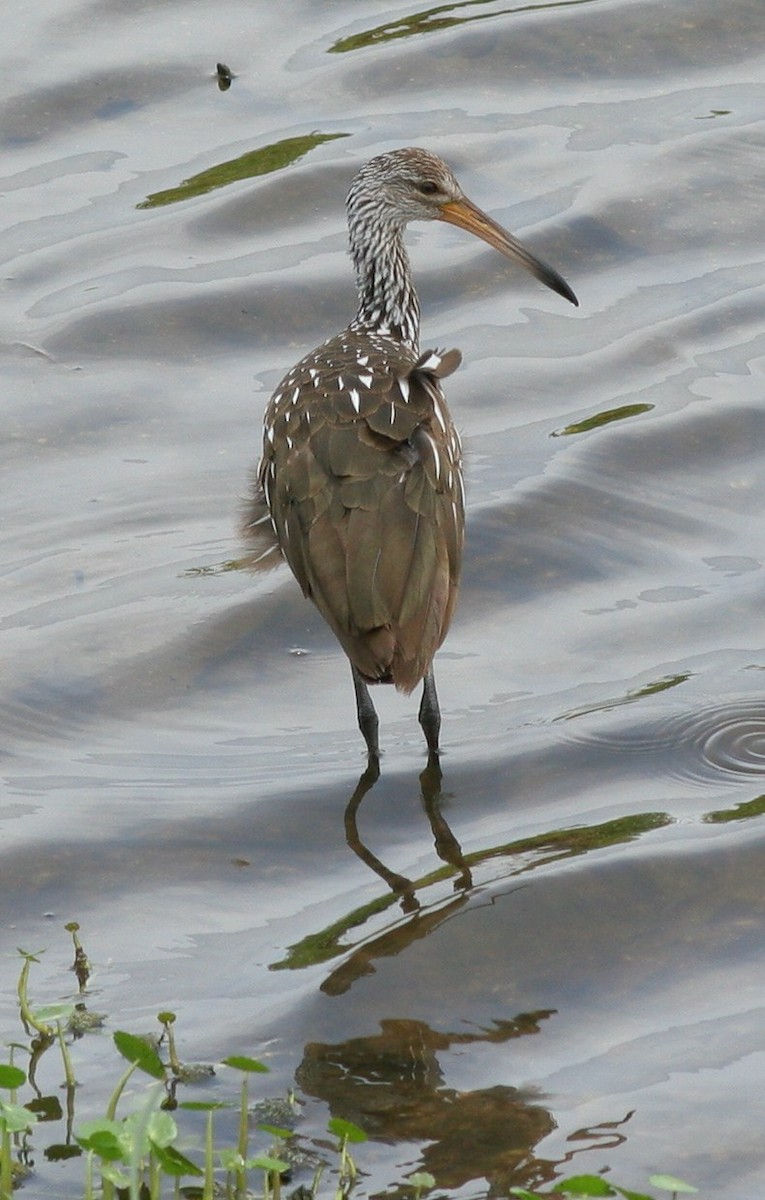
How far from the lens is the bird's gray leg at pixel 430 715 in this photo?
663cm

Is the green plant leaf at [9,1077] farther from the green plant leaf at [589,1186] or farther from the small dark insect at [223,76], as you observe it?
the small dark insect at [223,76]

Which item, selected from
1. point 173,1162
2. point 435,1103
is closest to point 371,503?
point 435,1103

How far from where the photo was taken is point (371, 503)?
6.31 meters

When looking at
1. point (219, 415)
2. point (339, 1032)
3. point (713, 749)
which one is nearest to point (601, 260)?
point (219, 415)

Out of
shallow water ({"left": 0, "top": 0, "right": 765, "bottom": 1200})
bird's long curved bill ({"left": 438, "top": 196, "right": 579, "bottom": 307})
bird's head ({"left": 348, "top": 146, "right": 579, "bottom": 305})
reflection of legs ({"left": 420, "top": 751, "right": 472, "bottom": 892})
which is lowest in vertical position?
reflection of legs ({"left": 420, "top": 751, "right": 472, "bottom": 892})

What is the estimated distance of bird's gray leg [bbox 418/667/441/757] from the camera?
6633 millimetres

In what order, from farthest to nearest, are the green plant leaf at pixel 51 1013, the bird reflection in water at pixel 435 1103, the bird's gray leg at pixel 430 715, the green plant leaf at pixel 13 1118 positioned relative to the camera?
the bird's gray leg at pixel 430 715, the bird reflection in water at pixel 435 1103, the green plant leaf at pixel 51 1013, the green plant leaf at pixel 13 1118

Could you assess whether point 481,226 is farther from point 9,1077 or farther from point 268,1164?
point 268,1164

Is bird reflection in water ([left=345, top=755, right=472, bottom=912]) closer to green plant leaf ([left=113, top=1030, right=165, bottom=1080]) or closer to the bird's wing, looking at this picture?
the bird's wing

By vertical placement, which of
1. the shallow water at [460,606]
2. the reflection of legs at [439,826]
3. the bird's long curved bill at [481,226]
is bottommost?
the reflection of legs at [439,826]

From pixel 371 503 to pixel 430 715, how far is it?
2.57 ft

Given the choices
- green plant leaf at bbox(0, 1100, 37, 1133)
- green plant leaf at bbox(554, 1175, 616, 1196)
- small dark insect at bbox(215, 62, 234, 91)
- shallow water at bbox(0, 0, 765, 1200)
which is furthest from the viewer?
small dark insect at bbox(215, 62, 234, 91)

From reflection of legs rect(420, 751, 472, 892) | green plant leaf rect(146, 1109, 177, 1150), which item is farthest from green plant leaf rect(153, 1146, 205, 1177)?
reflection of legs rect(420, 751, 472, 892)

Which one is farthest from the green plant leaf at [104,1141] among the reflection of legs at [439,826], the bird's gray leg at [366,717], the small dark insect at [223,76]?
the small dark insect at [223,76]
